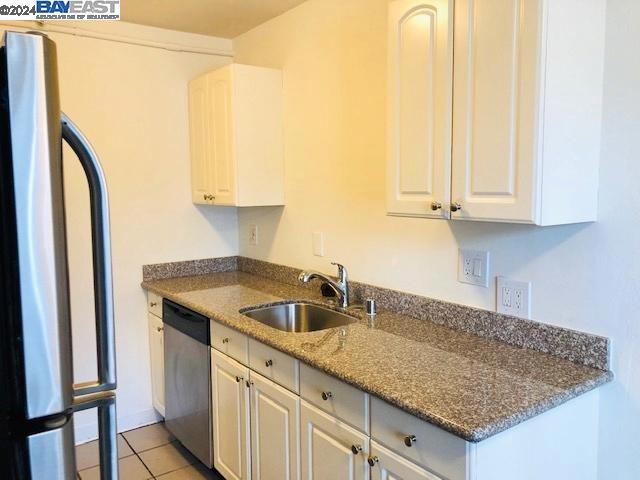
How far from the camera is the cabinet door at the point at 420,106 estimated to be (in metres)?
1.64

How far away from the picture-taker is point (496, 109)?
1500mm

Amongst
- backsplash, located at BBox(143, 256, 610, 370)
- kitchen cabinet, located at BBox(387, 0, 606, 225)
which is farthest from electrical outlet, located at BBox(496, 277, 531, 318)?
kitchen cabinet, located at BBox(387, 0, 606, 225)

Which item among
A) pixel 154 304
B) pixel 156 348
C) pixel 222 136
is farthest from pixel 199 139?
pixel 156 348

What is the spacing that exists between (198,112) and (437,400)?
244cm

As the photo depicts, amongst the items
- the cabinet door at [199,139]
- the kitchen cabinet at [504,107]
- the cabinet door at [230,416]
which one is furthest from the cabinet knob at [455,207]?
the cabinet door at [199,139]

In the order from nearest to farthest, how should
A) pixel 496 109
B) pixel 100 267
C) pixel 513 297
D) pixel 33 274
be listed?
pixel 33 274 → pixel 100 267 → pixel 496 109 → pixel 513 297

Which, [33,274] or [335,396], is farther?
[335,396]

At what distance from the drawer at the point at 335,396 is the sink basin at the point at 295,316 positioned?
68cm

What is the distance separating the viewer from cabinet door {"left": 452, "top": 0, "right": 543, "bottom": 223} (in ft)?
4.66

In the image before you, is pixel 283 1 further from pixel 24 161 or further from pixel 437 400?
pixel 24 161

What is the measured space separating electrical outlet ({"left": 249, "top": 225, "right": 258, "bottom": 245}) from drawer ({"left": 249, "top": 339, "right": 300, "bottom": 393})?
132 centimetres

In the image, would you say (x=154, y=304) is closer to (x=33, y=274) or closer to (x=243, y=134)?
(x=243, y=134)

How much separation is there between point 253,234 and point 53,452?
2.73 m

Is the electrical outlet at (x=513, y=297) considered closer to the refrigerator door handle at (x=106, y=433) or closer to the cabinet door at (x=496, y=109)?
the cabinet door at (x=496, y=109)
